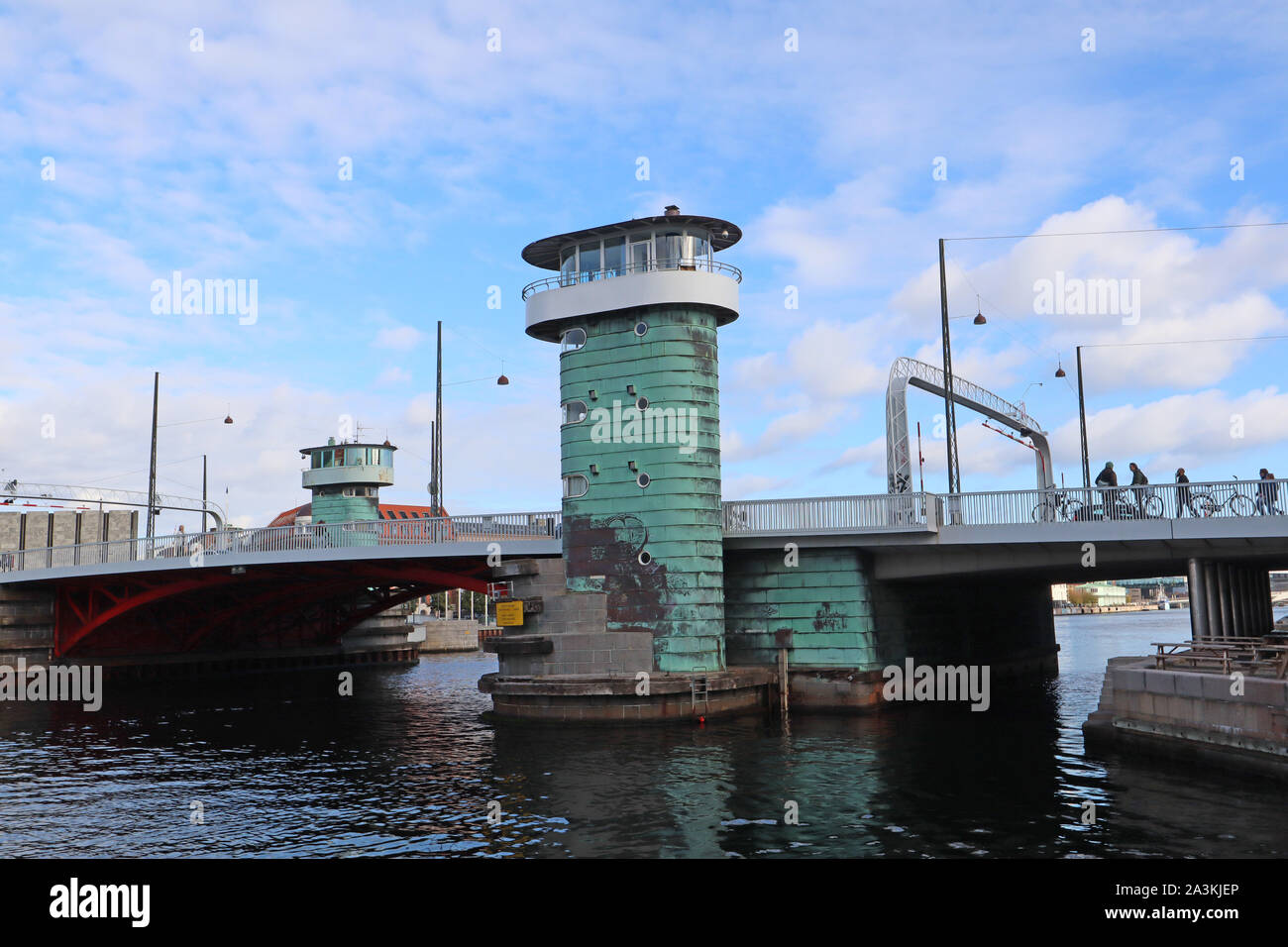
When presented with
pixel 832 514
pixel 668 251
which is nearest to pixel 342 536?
pixel 668 251

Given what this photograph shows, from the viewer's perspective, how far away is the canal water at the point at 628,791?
19328mm

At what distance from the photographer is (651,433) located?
37.7 metres

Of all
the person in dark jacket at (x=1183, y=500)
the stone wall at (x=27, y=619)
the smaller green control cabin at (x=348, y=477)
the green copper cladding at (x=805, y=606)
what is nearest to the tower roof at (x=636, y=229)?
the green copper cladding at (x=805, y=606)

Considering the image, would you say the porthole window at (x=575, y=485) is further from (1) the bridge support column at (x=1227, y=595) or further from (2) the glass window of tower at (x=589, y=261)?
(1) the bridge support column at (x=1227, y=595)

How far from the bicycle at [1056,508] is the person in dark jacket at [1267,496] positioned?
5269mm

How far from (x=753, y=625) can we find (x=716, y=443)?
7.19m

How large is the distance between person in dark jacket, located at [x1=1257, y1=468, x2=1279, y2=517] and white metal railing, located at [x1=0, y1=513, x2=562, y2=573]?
24.1 metres

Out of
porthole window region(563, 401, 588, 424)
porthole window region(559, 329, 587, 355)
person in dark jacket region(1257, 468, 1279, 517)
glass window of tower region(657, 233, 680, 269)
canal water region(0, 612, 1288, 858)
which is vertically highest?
glass window of tower region(657, 233, 680, 269)

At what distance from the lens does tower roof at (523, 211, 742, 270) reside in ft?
125

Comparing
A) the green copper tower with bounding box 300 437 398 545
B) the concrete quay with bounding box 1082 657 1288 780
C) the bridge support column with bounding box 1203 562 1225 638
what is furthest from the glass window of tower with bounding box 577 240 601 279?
the green copper tower with bounding box 300 437 398 545

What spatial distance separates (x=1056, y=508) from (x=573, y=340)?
18.3 metres

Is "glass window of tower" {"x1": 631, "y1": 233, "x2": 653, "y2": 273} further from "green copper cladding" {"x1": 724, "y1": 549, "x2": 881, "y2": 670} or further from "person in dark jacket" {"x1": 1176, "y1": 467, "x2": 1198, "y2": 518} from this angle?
"person in dark jacket" {"x1": 1176, "y1": 467, "x2": 1198, "y2": 518}

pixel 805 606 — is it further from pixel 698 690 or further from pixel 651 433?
pixel 651 433
